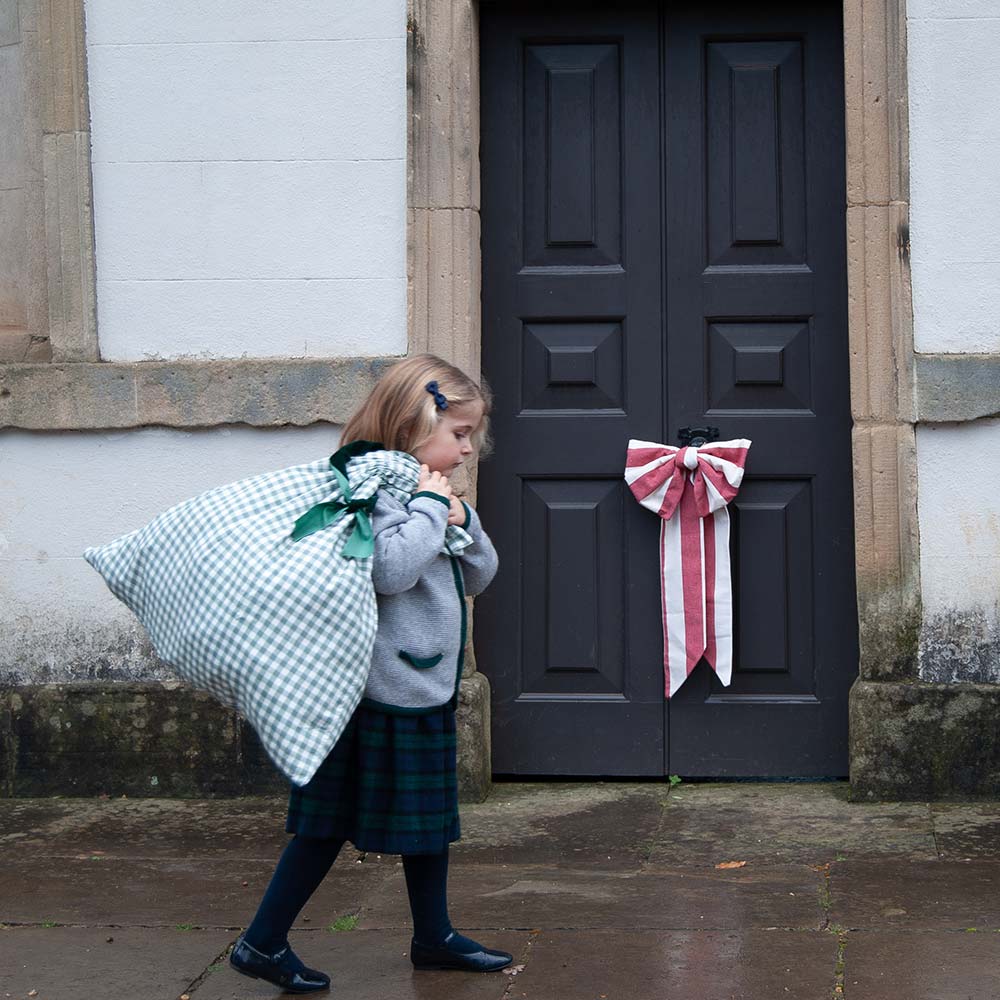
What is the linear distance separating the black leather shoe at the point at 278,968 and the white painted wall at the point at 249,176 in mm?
2420

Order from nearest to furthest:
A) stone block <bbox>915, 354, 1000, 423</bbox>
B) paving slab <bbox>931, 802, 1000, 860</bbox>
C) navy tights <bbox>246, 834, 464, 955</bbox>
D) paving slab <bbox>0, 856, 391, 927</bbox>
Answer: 1. navy tights <bbox>246, 834, 464, 955</bbox>
2. paving slab <bbox>0, 856, 391, 927</bbox>
3. paving slab <bbox>931, 802, 1000, 860</bbox>
4. stone block <bbox>915, 354, 1000, 423</bbox>

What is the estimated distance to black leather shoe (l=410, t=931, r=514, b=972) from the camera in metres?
3.52

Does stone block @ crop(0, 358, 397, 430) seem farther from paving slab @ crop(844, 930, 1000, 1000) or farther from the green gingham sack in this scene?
paving slab @ crop(844, 930, 1000, 1000)

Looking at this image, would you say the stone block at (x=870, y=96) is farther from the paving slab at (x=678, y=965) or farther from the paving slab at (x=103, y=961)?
the paving slab at (x=103, y=961)

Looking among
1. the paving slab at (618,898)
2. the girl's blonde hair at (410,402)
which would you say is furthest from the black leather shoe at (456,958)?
the girl's blonde hair at (410,402)

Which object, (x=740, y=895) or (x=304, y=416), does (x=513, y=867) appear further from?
(x=304, y=416)

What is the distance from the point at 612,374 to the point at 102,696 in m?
2.09

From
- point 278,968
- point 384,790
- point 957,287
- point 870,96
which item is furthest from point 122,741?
point 870,96

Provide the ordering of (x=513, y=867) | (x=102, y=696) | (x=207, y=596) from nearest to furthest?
(x=207, y=596) → (x=513, y=867) → (x=102, y=696)

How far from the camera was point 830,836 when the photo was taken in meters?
4.73

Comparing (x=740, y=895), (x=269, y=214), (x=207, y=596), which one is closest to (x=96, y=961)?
(x=207, y=596)

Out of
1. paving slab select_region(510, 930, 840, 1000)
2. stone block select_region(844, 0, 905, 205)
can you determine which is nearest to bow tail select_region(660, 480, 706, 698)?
stone block select_region(844, 0, 905, 205)

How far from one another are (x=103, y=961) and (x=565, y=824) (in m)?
1.70

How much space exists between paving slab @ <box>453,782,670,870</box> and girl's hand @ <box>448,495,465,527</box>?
1476mm
